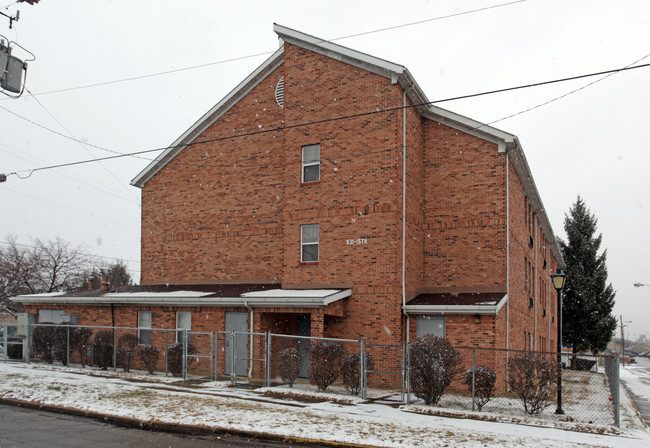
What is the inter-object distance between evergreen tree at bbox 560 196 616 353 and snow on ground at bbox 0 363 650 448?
30374 millimetres

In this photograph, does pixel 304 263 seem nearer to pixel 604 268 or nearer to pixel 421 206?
pixel 421 206

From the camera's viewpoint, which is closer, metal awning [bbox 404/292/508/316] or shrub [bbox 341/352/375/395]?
shrub [bbox 341/352/375/395]

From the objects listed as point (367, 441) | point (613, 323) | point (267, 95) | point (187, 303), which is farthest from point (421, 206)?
point (613, 323)

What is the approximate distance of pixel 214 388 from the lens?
15.3 m

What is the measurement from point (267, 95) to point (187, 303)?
867cm

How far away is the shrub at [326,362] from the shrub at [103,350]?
334 inches

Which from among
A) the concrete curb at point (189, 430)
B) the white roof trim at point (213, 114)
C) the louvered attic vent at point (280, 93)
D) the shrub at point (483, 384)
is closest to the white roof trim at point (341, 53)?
the white roof trim at point (213, 114)

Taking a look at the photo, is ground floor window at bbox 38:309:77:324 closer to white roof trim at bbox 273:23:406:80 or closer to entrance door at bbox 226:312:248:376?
entrance door at bbox 226:312:248:376

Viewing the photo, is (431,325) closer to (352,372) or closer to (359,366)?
(359,366)

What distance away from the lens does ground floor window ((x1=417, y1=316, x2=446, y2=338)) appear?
1766cm

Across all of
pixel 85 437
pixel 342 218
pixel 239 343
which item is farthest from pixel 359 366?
pixel 85 437

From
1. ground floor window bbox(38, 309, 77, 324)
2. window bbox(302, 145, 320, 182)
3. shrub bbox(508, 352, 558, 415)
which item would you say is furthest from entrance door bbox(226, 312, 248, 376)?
shrub bbox(508, 352, 558, 415)

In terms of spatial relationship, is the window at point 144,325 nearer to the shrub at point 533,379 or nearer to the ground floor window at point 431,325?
the ground floor window at point 431,325

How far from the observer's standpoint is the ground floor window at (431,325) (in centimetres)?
1766
